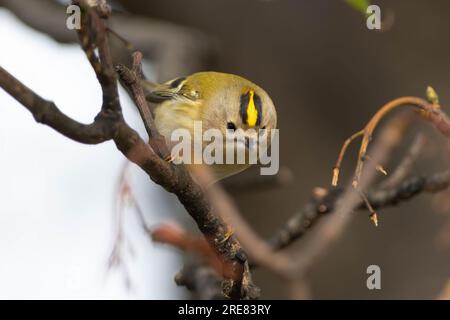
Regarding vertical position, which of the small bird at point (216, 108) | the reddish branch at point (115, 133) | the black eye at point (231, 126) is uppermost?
the small bird at point (216, 108)

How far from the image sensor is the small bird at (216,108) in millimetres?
2428

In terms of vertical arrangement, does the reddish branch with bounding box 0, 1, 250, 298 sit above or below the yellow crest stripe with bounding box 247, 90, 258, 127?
below

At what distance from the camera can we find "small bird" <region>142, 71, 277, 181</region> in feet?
7.97

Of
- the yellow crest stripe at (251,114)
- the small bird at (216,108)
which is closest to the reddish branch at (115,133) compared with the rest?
the small bird at (216,108)

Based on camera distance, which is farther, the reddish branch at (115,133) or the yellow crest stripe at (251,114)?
the yellow crest stripe at (251,114)

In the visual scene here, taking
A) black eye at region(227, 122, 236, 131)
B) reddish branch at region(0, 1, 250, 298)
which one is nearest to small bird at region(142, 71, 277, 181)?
black eye at region(227, 122, 236, 131)

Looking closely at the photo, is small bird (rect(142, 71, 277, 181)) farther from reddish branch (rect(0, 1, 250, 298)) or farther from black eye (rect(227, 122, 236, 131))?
reddish branch (rect(0, 1, 250, 298))

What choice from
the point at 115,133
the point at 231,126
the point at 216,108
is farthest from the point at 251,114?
the point at 115,133

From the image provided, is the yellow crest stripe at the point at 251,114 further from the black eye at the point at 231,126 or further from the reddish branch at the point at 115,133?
the reddish branch at the point at 115,133

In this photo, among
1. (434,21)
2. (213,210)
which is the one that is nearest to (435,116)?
(213,210)

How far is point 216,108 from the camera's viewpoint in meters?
2.57

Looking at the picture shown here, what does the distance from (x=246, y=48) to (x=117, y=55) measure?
0.82 metres

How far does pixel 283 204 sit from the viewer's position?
3355 mm

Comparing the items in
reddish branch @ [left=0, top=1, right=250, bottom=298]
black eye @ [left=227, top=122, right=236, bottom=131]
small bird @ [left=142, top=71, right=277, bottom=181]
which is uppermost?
small bird @ [left=142, top=71, right=277, bottom=181]
